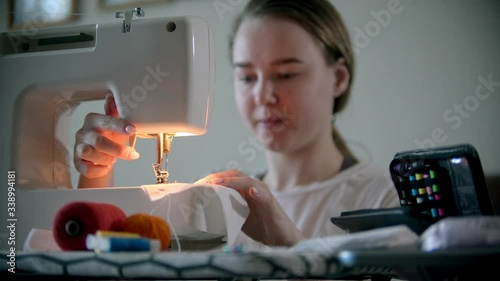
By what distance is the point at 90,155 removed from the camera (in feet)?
3.42

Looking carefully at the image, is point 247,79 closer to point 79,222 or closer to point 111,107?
point 111,107

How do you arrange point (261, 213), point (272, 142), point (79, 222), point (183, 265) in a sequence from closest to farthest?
1. point (183, 265)
2. point (79, 222)
3. point (261, 213)
4. point (272, 142)

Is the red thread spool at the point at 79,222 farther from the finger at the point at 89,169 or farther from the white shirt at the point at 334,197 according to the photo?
the white shirt at the point at 334,197

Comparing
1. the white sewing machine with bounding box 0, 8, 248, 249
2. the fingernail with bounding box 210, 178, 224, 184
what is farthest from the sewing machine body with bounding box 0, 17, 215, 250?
the fingernail with bounding box 210, 178, 224, 184

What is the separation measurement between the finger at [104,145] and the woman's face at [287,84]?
0.42 m

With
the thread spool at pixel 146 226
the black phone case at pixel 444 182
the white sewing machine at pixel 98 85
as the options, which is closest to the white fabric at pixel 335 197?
the black phone case at pixel 444 182

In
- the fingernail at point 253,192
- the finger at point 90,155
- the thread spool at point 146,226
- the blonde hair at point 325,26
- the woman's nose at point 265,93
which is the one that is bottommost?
the thread spool at point 146,226

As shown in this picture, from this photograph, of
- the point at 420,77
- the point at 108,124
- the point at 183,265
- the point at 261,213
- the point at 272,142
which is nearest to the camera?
the point at 183,265

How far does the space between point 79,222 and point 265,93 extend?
2.45ft

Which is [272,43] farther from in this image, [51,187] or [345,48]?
[51,187]

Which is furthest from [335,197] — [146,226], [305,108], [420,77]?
[146,226]

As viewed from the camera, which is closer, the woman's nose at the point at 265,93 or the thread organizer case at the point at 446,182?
the thread organizer case at the point at 446,182

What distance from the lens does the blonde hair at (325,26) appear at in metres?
1.32

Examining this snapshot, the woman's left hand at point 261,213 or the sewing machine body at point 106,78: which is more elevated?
the sewing machine body at point 106,78
